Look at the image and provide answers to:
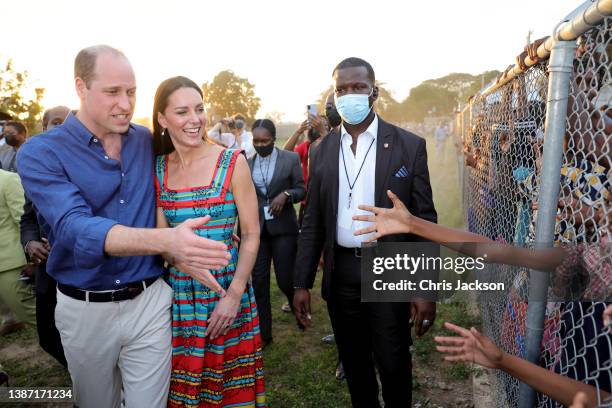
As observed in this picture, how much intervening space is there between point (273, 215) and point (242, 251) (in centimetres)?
209

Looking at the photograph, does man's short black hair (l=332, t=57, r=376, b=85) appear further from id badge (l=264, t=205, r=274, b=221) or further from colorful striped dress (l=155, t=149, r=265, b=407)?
id badge (l=264, t=205, r=274, b=221)

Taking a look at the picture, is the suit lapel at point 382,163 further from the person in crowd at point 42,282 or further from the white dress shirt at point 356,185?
the person in crowd at point 42,282

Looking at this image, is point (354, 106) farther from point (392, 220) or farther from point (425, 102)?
point (425, 102)

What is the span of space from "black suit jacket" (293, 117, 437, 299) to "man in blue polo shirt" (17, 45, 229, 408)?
39.5 inches

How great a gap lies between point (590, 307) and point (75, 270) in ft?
7.27

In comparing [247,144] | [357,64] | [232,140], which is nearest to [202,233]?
[357,64]

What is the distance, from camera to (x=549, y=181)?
1581 mm

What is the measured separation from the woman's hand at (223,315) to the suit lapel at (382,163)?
1.01m

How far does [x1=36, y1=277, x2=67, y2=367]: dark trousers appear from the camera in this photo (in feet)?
11.0

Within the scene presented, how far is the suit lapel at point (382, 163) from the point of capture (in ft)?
8.52

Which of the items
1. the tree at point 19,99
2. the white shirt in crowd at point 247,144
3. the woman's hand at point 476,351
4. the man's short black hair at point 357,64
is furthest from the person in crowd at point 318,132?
the tree at point 19,99

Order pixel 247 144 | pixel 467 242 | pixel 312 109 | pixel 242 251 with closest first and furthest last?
1. pixel 467 242
2. pixel 242 251
3. pixel 312 109
4. pixel 247 144

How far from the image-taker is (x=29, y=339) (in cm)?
491

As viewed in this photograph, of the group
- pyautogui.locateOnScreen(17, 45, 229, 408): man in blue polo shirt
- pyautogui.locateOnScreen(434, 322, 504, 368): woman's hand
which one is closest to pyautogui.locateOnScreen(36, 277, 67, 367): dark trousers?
pyautogui.locateOnScreen(17, 45, 229, 408): man in blue polo shirt
